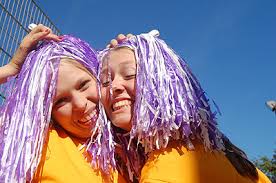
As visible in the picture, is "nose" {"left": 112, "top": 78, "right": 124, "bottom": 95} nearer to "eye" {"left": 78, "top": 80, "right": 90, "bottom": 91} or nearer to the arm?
"eye" {"left": 78, "top": 80, "right": 90, "bottom": 91}

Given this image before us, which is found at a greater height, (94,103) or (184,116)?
(94,103)

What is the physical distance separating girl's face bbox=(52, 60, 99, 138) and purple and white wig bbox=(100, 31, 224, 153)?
258 millimetres

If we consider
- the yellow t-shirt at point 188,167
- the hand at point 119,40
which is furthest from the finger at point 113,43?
the yellow t-shirt at point 188,167

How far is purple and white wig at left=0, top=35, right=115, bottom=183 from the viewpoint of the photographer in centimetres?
184

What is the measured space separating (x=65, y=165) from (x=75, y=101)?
28cm

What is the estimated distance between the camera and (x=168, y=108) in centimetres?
177

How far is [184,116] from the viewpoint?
1742 mm

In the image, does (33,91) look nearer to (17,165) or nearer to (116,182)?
(17,165)

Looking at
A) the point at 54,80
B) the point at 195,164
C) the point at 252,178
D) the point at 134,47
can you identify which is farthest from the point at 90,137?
the point at 252,178

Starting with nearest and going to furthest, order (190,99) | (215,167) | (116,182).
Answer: (215,167) < (190,99) < (116,182)

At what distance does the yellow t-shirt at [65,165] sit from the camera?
1.85 m

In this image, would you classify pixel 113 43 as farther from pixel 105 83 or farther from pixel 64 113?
pixel 64 113

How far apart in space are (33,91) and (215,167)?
84cm

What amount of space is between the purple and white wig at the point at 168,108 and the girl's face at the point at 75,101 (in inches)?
10.2
